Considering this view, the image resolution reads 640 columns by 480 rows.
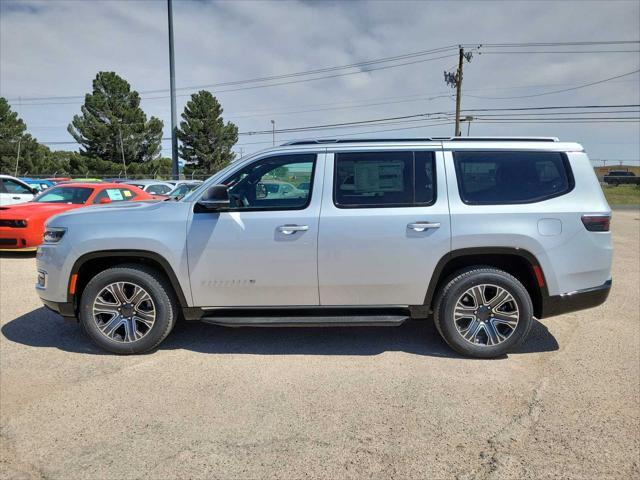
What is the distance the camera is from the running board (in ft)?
11.6

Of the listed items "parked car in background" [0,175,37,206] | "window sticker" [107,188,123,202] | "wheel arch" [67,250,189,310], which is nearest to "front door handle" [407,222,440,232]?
"wheel arch" [67,250,189,310]

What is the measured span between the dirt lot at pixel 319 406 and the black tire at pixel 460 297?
13 centimetres

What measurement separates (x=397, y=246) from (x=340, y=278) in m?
0.57

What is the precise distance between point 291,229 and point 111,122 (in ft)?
145

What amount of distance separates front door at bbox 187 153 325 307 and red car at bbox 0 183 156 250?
5.97 metres

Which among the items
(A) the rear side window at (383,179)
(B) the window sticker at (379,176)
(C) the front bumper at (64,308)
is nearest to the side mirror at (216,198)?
(A) the rear side window at (383,179)

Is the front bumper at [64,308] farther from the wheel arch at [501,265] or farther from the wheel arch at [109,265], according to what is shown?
the wheel arch at [501,265]

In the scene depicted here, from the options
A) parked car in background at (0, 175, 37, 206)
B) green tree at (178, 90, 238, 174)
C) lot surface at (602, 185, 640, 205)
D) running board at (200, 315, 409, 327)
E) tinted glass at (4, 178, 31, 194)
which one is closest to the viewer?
running board at (200, 315, 409, 327)

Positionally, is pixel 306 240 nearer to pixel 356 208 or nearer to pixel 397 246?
pixel 356 208

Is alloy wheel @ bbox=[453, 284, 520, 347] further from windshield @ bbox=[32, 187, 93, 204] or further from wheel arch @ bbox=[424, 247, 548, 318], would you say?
windshield @ bbox=[32, 187, 93, 204]

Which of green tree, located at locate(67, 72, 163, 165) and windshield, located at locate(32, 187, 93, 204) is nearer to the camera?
windshield, located at locate(32, 187, 93, 204)

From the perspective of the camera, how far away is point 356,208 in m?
3.53

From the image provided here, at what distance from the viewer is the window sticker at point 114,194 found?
9.16m

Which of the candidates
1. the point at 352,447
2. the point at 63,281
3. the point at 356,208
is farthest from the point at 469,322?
the point at 63,281
